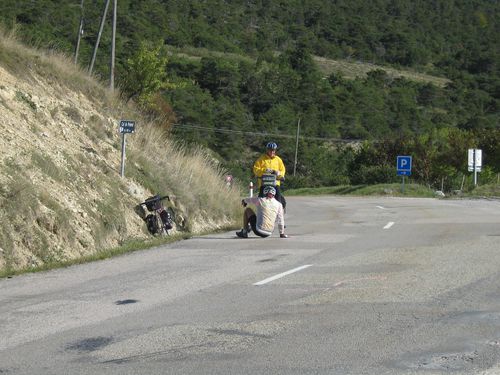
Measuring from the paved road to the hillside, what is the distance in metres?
1.48

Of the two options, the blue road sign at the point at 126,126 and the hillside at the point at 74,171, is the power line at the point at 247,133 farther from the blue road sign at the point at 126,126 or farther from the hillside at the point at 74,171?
the blue road sign at the point at 126,126

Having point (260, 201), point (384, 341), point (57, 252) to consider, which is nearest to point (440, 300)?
point (384, 341)

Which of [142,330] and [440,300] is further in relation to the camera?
[440,300]

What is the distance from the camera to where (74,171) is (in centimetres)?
1750

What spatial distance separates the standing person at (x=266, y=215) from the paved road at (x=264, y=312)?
209cm

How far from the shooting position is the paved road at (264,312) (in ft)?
23.1

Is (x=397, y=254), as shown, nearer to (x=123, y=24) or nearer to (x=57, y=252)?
(x=57, y=252)

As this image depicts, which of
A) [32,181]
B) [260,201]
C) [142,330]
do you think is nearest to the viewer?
[142,330]

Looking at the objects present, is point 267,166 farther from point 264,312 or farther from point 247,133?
point 247,133

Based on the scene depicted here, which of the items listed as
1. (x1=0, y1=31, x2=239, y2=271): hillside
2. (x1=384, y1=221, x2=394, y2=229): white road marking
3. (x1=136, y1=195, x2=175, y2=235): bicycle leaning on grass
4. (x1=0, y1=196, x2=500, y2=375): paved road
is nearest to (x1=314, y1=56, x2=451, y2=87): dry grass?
(x1=0, y1=31, x2=239, y2=271): hillside

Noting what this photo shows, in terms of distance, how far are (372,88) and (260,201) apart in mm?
84102

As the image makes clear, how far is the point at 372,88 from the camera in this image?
326 feet

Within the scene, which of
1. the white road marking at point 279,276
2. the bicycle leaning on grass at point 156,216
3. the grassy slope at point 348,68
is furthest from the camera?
the grassy slope at point 348,68

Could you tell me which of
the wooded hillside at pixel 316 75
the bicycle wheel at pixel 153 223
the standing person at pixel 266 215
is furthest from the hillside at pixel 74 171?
the wooded hillside at pixel 316 75
